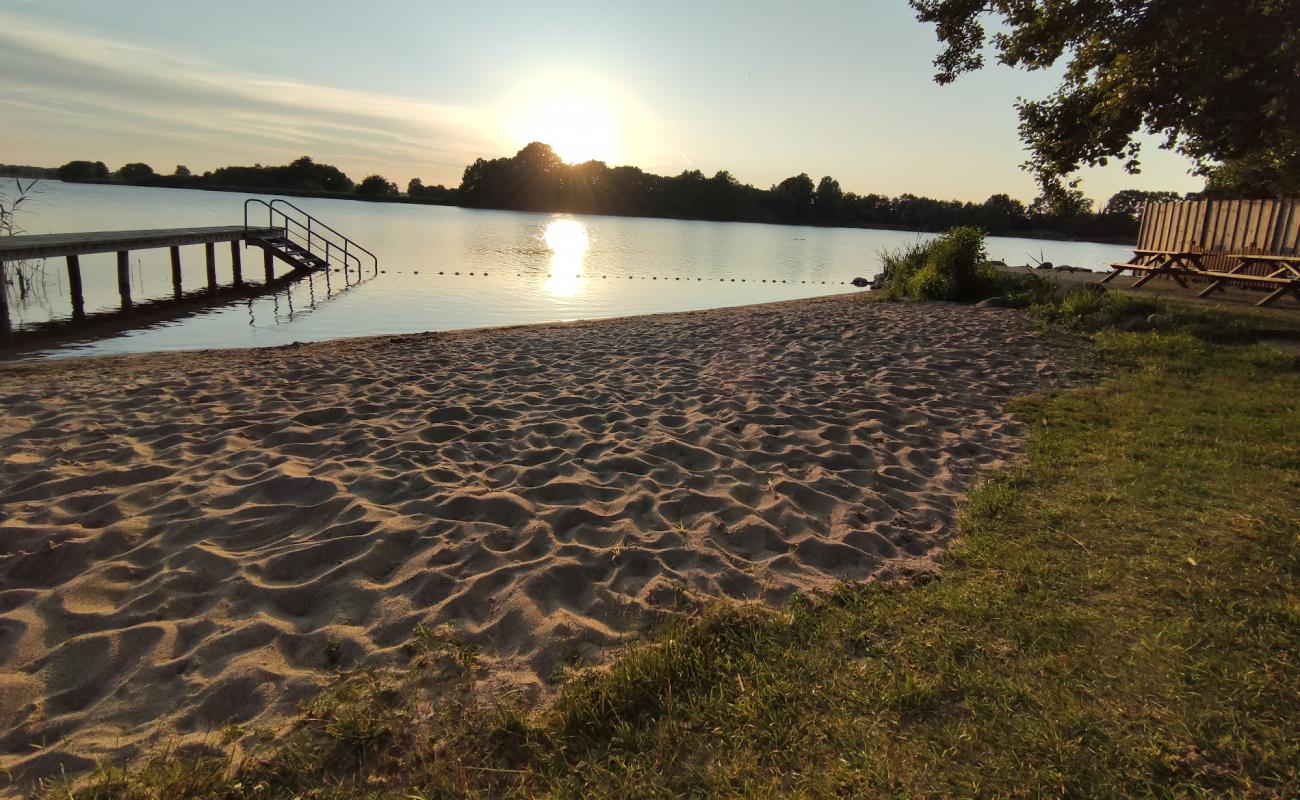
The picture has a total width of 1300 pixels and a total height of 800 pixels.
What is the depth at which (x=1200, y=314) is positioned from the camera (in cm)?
943

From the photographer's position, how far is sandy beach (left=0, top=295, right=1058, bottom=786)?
8.46 feet

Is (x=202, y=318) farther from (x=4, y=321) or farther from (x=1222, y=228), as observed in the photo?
(x=1222, y=228)

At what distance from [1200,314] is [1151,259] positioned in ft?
17.6

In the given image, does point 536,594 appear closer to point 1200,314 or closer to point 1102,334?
point 1102,334

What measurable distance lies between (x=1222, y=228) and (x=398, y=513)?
17.5 metres

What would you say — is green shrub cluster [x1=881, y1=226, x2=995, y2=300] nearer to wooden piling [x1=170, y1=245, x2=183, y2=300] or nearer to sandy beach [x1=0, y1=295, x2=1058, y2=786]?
sandy beach [x1=0, y1=295, x2=1058, y2=786]

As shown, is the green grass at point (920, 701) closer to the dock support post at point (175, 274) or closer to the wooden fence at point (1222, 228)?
the wooden fence at point (1222, 228)

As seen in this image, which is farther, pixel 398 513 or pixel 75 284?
pixel 75 284

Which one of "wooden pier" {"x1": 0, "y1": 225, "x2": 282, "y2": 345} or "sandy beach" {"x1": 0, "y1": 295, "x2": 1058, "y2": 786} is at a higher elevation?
"wooden pier" {"x1": 0, "y1": 225, "x2": 282, "y2": 345}

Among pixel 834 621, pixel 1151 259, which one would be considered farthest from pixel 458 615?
pixel 1151 259

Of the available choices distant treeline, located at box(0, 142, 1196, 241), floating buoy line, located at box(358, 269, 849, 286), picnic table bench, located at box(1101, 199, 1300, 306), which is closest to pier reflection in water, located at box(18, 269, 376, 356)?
floating buoy line, located at box(358, 269, 849, 286)

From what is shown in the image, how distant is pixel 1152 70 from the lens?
969cm

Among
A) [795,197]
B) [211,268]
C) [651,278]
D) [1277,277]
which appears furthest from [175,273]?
[795,197]

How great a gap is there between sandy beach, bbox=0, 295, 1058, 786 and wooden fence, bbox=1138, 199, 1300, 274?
371 inches
